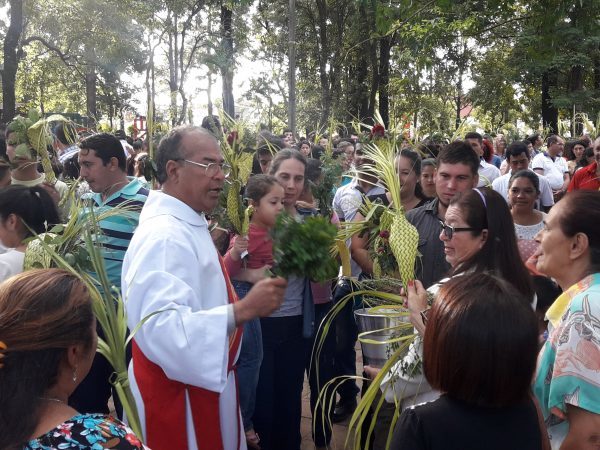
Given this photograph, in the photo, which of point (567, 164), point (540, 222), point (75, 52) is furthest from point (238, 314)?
point (75, 52)

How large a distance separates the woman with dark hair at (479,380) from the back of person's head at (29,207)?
8.13 feet

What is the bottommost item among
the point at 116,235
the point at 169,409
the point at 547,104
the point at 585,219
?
the point at 169,409

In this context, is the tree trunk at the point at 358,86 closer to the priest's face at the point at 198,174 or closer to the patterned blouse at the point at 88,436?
the priest's face at the point at 198,174

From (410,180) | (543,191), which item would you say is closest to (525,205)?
(410,180)

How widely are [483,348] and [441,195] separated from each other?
7.19 ft

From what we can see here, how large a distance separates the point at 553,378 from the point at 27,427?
1612 millimetres

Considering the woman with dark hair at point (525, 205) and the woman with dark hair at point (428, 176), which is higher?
the woman with dark hair at point (428, 176)

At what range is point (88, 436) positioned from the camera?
156 cm

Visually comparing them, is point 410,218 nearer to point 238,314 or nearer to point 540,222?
point 540,222

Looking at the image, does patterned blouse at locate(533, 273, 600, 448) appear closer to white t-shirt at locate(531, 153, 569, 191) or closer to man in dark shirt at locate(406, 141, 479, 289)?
man in dark shirt at locate(406, 141, 479, 289)

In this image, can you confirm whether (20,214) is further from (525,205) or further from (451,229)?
(525,205)

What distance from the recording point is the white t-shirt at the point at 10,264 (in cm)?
309

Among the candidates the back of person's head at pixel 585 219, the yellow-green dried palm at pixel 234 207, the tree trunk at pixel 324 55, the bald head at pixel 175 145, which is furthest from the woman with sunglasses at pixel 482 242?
the tree trunk at pixel 324 55

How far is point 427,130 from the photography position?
986 centimetres
